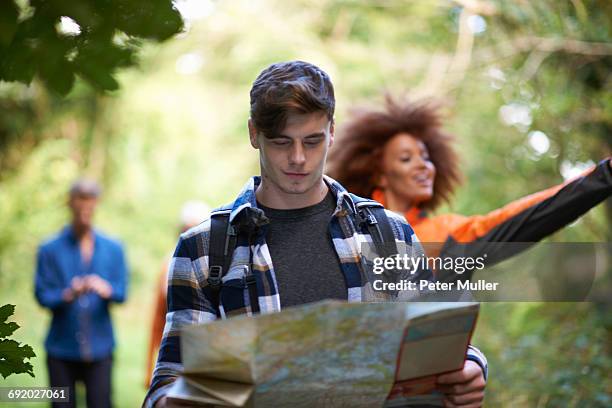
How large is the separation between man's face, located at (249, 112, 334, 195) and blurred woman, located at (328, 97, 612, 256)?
1.27m

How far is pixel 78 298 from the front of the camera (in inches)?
248

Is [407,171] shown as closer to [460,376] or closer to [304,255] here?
[304,255]

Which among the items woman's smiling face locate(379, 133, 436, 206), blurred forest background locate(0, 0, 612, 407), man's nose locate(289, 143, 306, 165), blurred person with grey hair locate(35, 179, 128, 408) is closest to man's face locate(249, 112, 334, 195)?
man's nose locate(289, 143, 306, 165)

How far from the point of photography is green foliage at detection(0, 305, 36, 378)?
1675 mm

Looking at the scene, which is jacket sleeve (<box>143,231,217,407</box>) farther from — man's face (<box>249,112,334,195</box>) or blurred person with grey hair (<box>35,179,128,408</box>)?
blurred person with grey hair (<box>35,179,128,408</box>)

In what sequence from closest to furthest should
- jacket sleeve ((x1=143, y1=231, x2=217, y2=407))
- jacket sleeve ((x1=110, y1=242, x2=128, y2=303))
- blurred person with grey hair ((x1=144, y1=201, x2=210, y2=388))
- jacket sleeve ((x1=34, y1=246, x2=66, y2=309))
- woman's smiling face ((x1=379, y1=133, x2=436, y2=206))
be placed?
jacket sleeve ((x1=143, y1=231, x2=217, y2=407)), woman's smiling face ((x1=379, y1=133, x2=436, y2=206)), blurred person with grey hair ((x1=144, y1=201, x2=210, y2=388)), jacket sleeve ((x1=34, y1=246, x2=66, y2=309)), jacket sleeve ((x1=110, y1=242, x2=128, y2=303))

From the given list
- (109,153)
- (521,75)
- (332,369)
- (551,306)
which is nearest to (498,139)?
(521,75)

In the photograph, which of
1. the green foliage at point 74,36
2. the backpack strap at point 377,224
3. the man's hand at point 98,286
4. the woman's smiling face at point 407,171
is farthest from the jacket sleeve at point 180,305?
A: the man's hand at point 98,286

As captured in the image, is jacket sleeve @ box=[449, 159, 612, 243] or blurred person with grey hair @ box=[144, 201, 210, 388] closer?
jacket sleeve @ box=[449, 159, 612, 243]

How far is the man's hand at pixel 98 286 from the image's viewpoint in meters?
6.29

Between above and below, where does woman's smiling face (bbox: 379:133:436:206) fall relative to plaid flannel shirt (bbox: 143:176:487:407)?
above

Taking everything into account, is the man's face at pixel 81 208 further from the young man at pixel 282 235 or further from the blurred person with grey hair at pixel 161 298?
the young man at pixel 282 235

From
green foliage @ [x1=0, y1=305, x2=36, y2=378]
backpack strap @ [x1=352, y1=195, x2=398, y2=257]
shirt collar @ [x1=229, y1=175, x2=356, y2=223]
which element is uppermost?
shirt collar @ [x1=229, y1=175, x2=356, y2=223]

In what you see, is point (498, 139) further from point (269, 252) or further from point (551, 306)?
point (269, 252)
